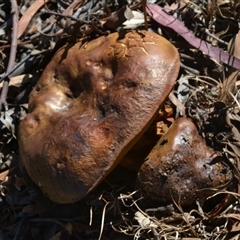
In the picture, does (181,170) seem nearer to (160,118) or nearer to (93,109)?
(160,118)

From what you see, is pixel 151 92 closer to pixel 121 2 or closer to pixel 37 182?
pixel 37 182

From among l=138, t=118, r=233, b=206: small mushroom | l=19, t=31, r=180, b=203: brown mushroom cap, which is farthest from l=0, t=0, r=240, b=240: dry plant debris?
l=19, t=31, r=180, b=203: brown mushroom cap

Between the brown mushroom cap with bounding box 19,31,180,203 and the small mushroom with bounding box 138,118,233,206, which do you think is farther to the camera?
the small mushroom with bounding box 138,118,233,206

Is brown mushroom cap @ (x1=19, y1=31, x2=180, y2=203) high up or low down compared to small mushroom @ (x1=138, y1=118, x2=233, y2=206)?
up

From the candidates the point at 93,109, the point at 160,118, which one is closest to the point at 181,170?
the point at 160,118

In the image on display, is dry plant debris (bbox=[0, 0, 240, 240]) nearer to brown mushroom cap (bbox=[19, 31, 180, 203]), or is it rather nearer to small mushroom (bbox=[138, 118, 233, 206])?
small mushroom (bbox=[138, 118, 233, 206])

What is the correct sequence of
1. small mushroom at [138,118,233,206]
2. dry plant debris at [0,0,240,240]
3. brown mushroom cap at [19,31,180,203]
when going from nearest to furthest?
1. brown mushroom cap at [19,31,180,203]
2. small mushroom at [138,118,233,206]
3. dry plant debris at [0,0,240,240]
